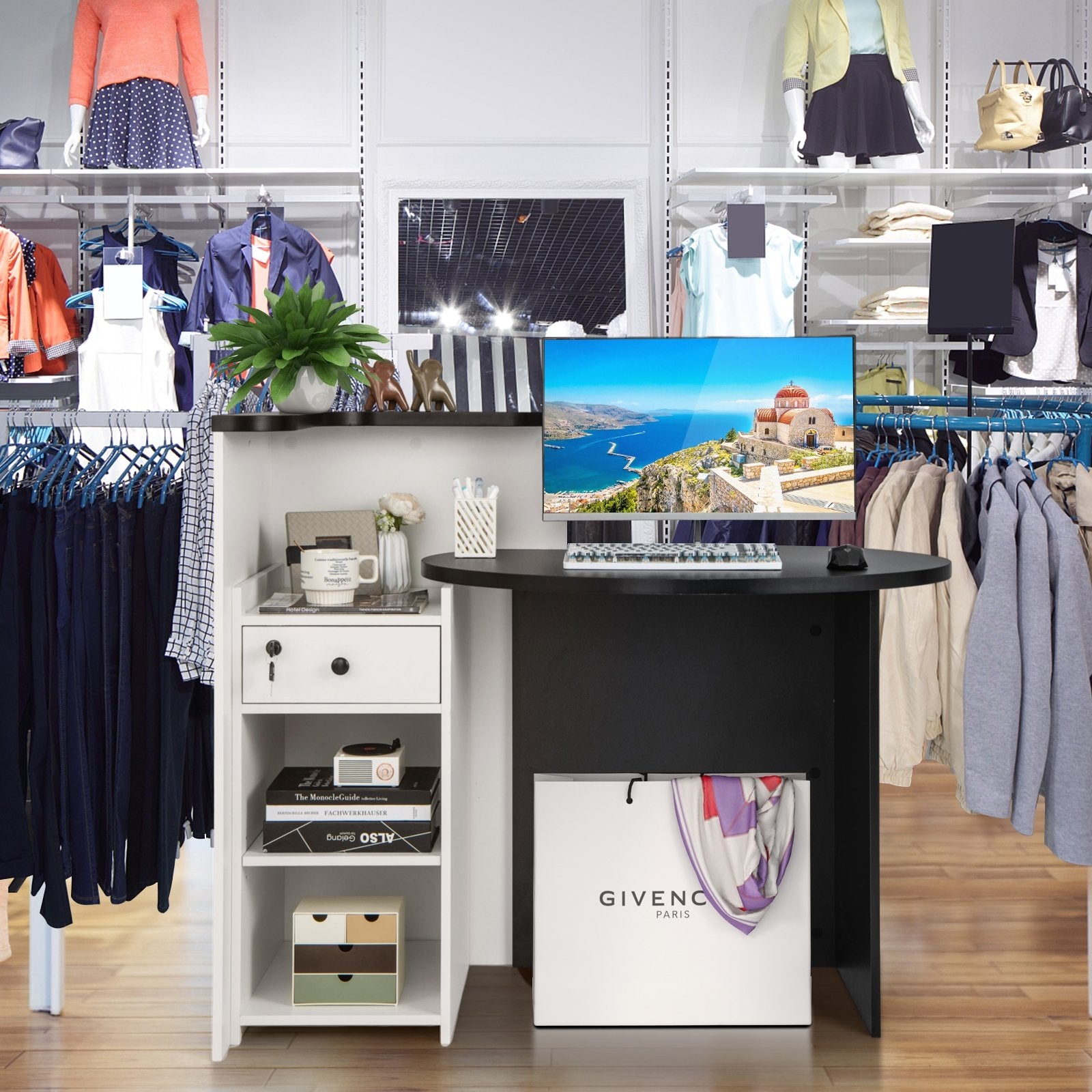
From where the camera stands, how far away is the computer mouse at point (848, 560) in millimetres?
2025

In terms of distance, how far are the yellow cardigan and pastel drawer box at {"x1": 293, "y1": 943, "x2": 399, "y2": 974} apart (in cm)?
373

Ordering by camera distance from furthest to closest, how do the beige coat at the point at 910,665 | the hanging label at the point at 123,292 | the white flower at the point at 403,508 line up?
the hanging label at the point at 123,292
the beige coat at the point at 910,665
the white flower at the point at 403,508

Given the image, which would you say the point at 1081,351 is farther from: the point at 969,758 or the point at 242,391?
the point at 242,391

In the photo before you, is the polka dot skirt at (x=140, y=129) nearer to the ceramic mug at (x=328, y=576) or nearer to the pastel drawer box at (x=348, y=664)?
the ceramic mug at (x=328, y=576)

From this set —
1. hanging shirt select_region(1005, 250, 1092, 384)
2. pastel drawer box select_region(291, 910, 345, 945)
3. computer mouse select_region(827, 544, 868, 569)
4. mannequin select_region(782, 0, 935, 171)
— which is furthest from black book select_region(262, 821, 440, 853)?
hanging shirt select_region(1005, 250, 1092, 384)

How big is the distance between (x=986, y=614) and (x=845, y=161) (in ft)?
8.86

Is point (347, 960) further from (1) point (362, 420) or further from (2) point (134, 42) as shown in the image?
(2) point (134, 42)

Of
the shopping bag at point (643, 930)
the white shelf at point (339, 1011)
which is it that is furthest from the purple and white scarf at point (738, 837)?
the white shelf at point (339, 1011)

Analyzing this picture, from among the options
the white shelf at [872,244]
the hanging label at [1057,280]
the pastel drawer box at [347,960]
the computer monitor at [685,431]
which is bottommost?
the pastel drawer box at [347,960]

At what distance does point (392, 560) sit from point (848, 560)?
37.2 inches

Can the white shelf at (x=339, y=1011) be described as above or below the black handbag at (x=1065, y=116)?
below

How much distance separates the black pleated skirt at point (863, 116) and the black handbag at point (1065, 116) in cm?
57

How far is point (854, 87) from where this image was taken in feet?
14.7

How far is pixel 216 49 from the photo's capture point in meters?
4.71
